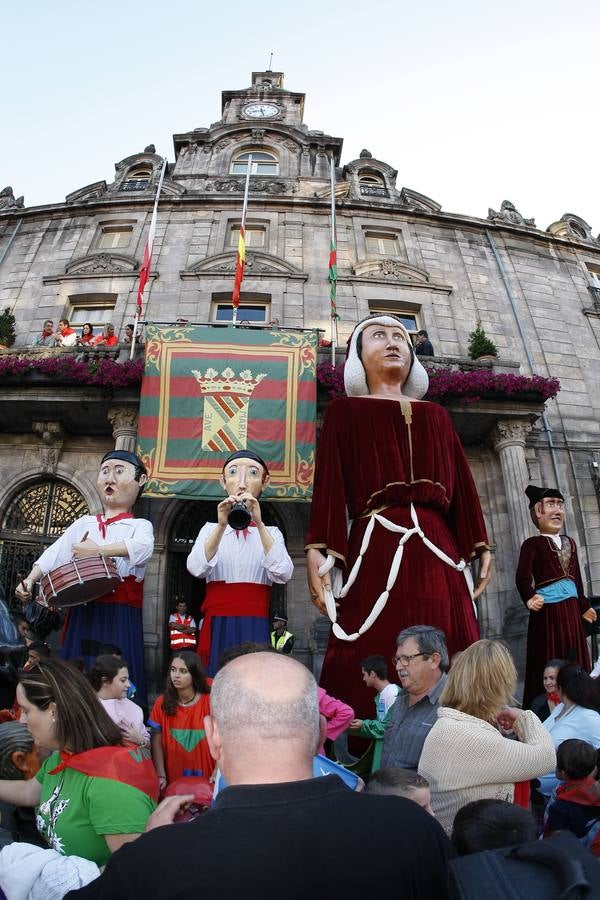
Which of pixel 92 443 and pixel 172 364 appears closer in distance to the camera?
pixel 172 364

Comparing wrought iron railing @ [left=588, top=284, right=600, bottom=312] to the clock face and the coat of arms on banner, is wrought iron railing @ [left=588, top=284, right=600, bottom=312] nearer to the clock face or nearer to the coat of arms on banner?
the coat of arms on banner

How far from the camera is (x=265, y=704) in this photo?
58.2 inches

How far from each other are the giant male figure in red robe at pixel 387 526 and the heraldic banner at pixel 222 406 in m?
4.47

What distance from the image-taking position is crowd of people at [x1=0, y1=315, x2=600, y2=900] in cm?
121

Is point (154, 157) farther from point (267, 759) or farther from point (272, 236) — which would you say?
point (267, 759)

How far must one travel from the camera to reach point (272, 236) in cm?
1538

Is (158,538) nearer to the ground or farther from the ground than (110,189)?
nearer to the ground

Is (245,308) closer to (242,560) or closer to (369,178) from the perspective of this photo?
(369,178)

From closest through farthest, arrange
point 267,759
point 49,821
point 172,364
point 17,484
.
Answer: point 267,759 → point 49,821 → point 172,364 → point 17,484

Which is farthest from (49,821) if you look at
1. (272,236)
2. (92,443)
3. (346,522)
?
(272,236)

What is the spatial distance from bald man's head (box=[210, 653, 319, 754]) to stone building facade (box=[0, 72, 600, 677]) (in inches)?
300

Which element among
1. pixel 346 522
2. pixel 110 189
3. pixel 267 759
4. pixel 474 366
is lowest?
pixel 267 759

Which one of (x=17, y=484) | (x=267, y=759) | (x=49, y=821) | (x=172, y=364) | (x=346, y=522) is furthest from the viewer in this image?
(x=17, y=484)

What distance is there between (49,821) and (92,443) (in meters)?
9.16
